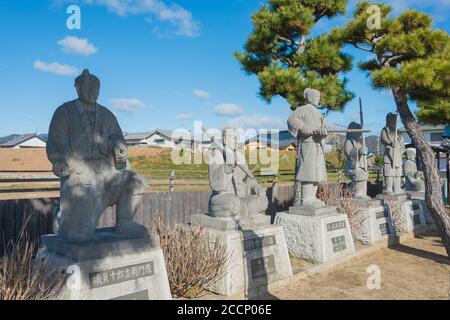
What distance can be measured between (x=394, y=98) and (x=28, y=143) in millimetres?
36399

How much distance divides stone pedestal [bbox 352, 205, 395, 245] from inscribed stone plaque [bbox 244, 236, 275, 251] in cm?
329

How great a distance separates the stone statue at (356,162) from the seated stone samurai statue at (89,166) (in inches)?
251

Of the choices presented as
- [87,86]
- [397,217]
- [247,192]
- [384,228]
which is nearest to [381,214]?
[384,228]

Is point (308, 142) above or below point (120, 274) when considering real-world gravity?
above

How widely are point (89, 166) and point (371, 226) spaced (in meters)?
6.13

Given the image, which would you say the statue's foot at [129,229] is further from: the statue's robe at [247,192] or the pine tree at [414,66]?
the pine tree at [414,66]

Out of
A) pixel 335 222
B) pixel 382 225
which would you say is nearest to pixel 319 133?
pixel 335 222

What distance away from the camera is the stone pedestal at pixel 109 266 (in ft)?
9.89

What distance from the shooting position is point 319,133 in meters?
6.47

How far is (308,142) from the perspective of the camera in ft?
21.9

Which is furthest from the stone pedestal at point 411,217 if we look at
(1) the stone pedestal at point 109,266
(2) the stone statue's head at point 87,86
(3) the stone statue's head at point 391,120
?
(2) the stone statue's head at point 87,86

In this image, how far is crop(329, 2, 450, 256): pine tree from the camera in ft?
22.6

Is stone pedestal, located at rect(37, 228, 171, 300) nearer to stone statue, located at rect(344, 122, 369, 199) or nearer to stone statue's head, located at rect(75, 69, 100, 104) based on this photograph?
stone statue's head, located at rect(75, 69, 100, 104)

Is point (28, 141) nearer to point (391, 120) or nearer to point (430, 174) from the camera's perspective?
point (391, 120)
